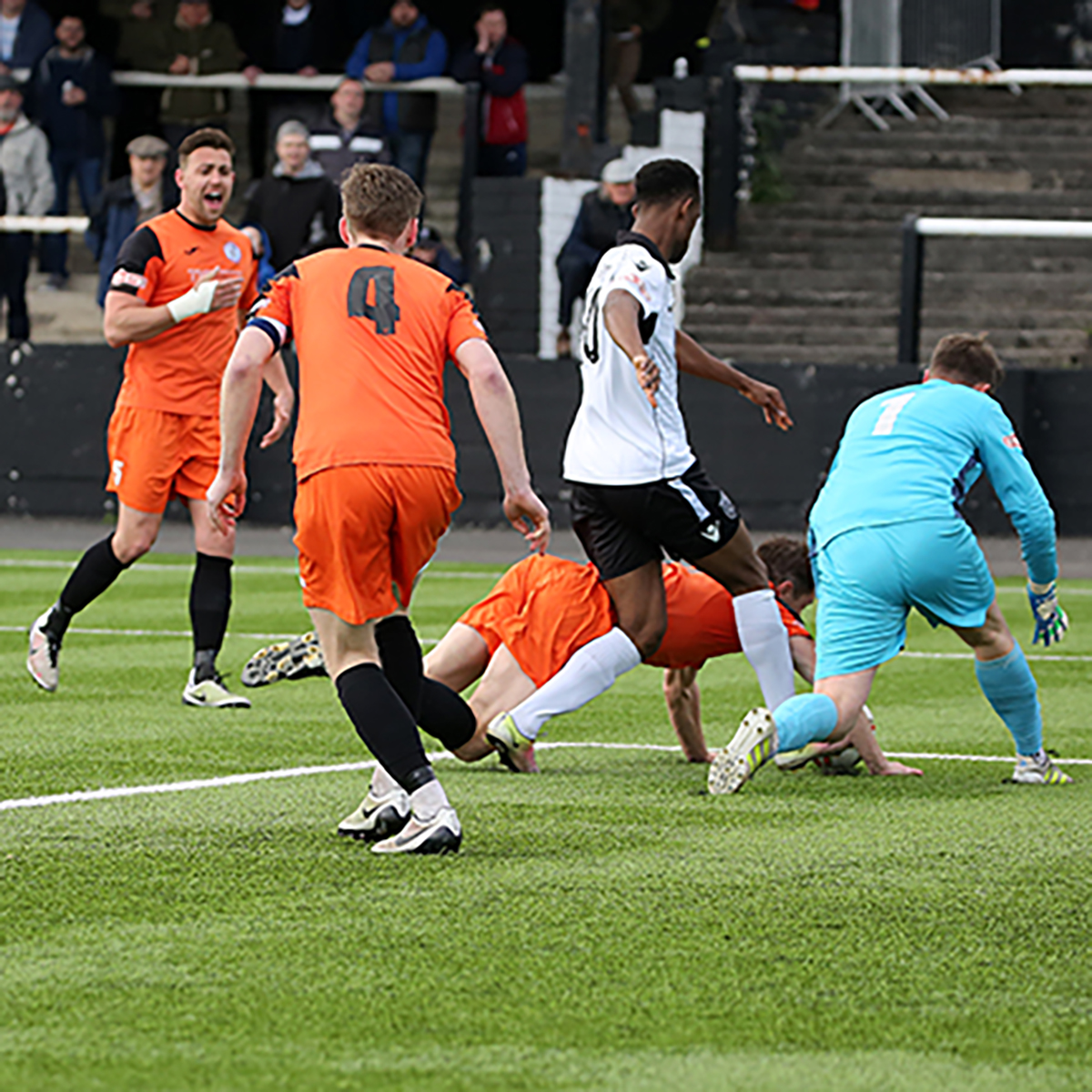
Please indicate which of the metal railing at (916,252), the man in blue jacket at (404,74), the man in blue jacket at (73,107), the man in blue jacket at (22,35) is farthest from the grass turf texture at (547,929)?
the man in blue jacket at (22,35)

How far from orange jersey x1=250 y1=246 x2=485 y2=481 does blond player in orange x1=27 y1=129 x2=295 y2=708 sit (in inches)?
129

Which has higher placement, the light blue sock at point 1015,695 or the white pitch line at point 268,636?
the light blue sock at point 1015,695

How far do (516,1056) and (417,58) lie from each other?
1933cm

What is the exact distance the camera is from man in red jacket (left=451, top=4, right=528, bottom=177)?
Result: 874 inches

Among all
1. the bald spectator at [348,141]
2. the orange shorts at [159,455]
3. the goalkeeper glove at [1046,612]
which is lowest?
the goalkeeper glove at [1046,612]

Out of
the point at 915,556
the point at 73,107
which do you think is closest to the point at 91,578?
the point at 915,556

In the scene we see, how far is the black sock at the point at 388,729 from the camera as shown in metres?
5.64

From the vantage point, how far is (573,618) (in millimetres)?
7684

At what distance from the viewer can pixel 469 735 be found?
6562 mm

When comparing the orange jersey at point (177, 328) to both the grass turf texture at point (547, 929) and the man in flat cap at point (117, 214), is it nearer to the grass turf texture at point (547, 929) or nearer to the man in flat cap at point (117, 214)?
the grass turf texture at point (547, 929)

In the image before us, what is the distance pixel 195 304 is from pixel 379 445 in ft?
11.7

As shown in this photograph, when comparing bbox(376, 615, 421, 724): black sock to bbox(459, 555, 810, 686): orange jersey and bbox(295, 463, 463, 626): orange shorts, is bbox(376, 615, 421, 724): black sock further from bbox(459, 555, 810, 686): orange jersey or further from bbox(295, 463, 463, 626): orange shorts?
bbox(459, 555, 810, 686): orange jersey

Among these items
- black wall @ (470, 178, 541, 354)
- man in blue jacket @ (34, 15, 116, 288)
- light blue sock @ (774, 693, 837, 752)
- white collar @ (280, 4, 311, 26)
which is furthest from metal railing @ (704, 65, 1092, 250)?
light blue sock @ (774, 693, 837, 752)

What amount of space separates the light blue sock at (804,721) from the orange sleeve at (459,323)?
1519mm
